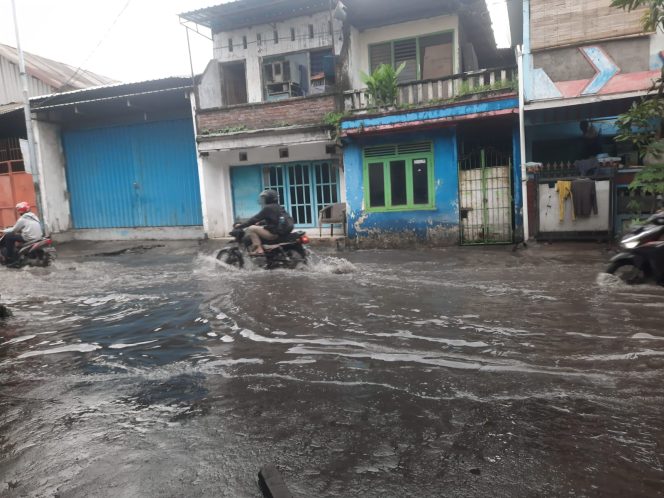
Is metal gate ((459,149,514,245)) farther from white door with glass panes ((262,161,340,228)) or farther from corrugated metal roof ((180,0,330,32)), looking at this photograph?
corrugated metal roof ((180,0,330,32))

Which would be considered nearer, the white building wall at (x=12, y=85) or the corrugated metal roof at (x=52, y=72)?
the corrugated metal roof at (x=52, y=72)

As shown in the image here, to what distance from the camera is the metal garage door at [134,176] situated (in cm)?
1612

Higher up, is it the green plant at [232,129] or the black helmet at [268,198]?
the green plant at [232,129]

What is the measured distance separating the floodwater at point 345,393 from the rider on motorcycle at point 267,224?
2292 mm

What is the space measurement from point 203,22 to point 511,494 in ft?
52.0

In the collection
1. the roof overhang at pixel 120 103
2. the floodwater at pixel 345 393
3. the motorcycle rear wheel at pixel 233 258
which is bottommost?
the floodwater at pixel 345 393

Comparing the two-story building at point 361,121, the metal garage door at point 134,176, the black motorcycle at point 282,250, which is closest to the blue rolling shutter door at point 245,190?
the two-story building at point 361,121

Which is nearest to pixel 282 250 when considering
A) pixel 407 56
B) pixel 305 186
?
pixel 305 186

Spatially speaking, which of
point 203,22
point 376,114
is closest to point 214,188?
point 203,22

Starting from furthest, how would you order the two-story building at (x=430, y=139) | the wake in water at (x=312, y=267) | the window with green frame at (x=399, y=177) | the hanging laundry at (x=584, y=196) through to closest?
1. the window with green frame at (x=399, y=177)
2. the two-story building at (x=430, y=139)
3. the hanging laundry at (x=584, y=196)
4. the wake in water at (x=312, y=267)

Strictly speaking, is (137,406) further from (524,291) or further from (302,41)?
(302,41)

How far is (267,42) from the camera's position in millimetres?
15047

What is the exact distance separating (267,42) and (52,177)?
8.90m

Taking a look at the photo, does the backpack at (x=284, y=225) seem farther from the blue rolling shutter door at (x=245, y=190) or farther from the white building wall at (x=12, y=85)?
the white building wall at (x=12, y=85)
